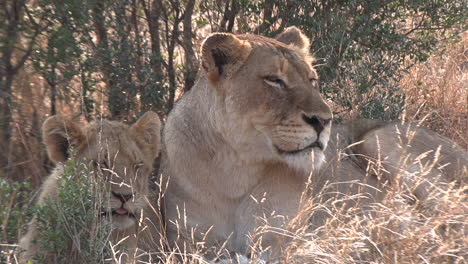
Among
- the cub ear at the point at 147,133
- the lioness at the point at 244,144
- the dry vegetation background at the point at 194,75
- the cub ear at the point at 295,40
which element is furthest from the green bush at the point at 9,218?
the cub ear at the point at 295,40

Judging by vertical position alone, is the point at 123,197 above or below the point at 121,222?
above

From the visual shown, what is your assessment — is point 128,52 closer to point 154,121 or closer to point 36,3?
point 36,3

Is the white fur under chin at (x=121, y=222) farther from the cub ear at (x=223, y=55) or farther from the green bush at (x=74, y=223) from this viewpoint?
the cub ear at (x=223, y=55)

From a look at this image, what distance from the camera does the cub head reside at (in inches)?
150

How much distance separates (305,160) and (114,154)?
3.39 ft

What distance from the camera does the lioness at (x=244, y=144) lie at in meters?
4.07

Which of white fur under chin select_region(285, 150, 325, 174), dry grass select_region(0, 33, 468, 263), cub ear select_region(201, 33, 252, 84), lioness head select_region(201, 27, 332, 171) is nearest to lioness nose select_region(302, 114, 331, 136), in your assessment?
lioness head select_region(201, 27, 332, 171)

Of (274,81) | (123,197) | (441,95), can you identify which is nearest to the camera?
(123,197)

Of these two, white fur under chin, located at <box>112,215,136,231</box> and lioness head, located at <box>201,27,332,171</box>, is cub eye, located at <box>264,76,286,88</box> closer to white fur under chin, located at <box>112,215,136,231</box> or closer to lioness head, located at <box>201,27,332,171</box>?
lioness head, located at <box>201,27,332,171</box>

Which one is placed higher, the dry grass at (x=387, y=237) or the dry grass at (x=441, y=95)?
the dry grass at (x=441, y=95)

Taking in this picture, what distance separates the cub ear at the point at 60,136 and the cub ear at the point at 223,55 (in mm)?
806

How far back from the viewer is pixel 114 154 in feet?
12.9

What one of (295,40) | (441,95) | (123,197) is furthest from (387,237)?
(441,95)

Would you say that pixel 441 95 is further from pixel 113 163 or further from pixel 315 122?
pixel 113 163
